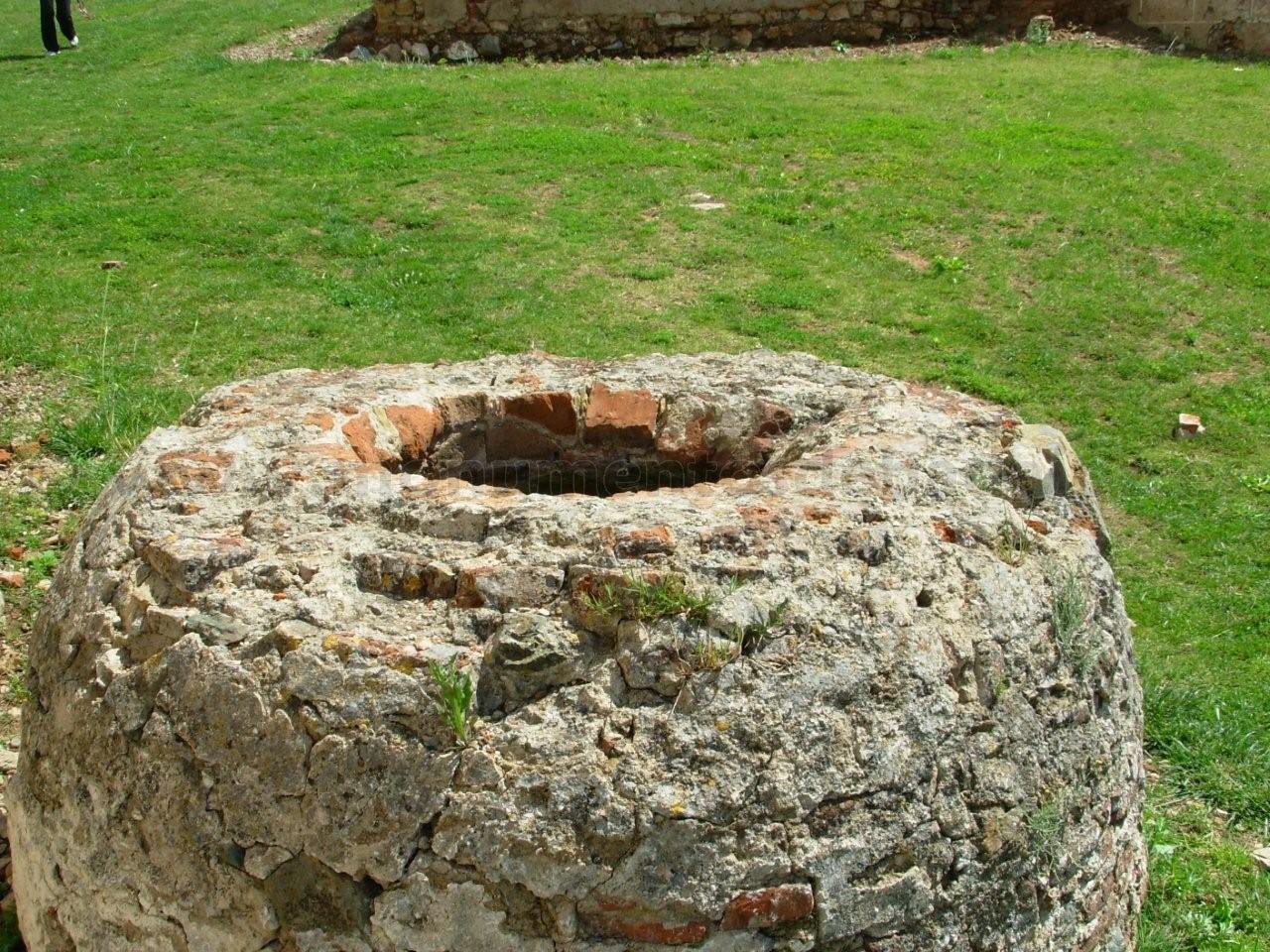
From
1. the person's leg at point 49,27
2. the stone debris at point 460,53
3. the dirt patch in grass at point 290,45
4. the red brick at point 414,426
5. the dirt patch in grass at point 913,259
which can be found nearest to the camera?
the red brick at point 414,426

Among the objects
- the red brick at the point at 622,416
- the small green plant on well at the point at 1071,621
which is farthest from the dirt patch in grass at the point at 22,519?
the small green plant on well at the point at 1071,621

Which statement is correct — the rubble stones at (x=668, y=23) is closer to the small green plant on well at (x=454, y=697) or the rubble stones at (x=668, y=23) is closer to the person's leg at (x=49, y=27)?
the person's leg at (x=49, y=27)

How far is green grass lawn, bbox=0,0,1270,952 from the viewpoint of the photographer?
6.27 meters

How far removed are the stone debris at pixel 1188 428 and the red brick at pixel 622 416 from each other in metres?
4.48

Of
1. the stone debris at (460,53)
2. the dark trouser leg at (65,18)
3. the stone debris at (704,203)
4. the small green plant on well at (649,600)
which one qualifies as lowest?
the stone debris at (704,203)

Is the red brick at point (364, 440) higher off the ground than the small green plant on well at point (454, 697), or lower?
higher

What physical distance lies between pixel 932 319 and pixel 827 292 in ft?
2.39

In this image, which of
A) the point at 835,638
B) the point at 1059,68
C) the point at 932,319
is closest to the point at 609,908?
the point at 835,638

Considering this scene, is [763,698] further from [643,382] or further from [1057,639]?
[643,382]

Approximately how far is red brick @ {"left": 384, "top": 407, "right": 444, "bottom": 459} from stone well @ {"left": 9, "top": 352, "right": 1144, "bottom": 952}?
48 centimetres

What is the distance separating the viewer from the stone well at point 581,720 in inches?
104

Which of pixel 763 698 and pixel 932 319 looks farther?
pixel 932 319

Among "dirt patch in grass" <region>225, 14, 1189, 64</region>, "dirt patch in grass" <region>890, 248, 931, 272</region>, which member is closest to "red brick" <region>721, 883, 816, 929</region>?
"dirt patch in grass" <region>890, 248, 931, 272</region>

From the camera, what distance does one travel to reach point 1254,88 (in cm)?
1261
